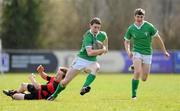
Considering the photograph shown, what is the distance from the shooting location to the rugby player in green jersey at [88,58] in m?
15.7

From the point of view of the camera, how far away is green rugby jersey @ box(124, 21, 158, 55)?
1689cm

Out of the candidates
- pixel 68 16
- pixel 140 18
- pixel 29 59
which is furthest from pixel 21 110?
pixel 68 16

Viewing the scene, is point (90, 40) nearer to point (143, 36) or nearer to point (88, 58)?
point (88, 58)

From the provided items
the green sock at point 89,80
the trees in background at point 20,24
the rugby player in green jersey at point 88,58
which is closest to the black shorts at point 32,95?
the rugby player in green jersey at point 88,58

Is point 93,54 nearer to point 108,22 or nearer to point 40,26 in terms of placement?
point 40,26

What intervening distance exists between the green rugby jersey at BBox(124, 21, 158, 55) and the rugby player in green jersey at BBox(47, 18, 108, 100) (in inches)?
50.6

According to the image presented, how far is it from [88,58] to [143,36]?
5.90 ft

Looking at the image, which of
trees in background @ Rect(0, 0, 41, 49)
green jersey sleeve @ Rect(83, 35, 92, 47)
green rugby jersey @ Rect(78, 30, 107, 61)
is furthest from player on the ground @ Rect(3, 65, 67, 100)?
trees in background @ Rect(0, 0, 41, 49)

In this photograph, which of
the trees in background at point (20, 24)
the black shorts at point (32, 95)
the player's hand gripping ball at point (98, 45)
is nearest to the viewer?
the player's hand gripping ball at point (98, 45)

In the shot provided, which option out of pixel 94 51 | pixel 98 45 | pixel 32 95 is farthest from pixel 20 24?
pixel 94 51

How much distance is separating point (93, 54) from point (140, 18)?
1.85 meters

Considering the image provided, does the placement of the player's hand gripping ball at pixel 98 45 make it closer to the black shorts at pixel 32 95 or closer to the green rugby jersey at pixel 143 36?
the green rugby jersey at pixel 143 36

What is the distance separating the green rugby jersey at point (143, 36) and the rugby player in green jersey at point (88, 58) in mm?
1286

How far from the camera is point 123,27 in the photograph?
2322 inches
